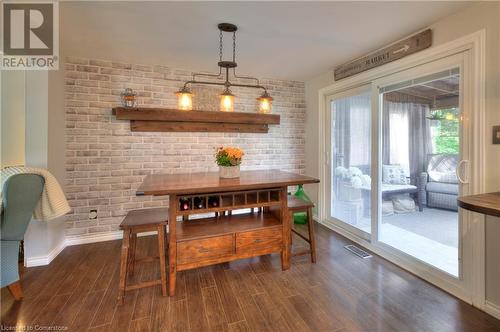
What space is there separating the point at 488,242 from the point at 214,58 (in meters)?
3.25

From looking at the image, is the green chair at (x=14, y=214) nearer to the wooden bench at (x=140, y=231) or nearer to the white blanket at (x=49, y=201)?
the white blanket at (x=49, y=201)

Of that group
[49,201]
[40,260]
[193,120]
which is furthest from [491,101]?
[40,260]

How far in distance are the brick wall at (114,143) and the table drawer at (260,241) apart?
5.12 ft

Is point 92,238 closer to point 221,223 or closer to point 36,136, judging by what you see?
point 36,136

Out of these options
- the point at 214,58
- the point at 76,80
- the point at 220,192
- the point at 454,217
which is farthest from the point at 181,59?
the point at 454,217

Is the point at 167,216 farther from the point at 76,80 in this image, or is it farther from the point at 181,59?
the point at 76,80

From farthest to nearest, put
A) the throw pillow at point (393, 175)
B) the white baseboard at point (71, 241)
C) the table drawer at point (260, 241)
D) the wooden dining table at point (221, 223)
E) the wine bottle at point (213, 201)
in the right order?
1. the throw pillow at point (393, 175)
2. the white baseboard at point (71, 241)
3. the table drawer at point (260, 241)
4. the wine bottle at point (213, 201)
5. the wooden dining table at point (221, 223)

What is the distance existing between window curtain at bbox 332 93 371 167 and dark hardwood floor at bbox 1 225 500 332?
1392mm

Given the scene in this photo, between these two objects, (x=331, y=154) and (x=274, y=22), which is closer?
(x=274, y=22)

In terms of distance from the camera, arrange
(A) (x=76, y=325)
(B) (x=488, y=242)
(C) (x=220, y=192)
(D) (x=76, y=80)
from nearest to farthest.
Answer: (A) (x=76, y=325), (B) (x=488, y=242), (C) (x=220, y=192), (D) (x=76, y=80)

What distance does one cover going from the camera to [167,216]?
2.17 meters

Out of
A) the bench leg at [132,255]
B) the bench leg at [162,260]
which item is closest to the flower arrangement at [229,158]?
the bench leg at [162,260]

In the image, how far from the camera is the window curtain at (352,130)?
121 inches

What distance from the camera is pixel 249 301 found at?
1.94m
